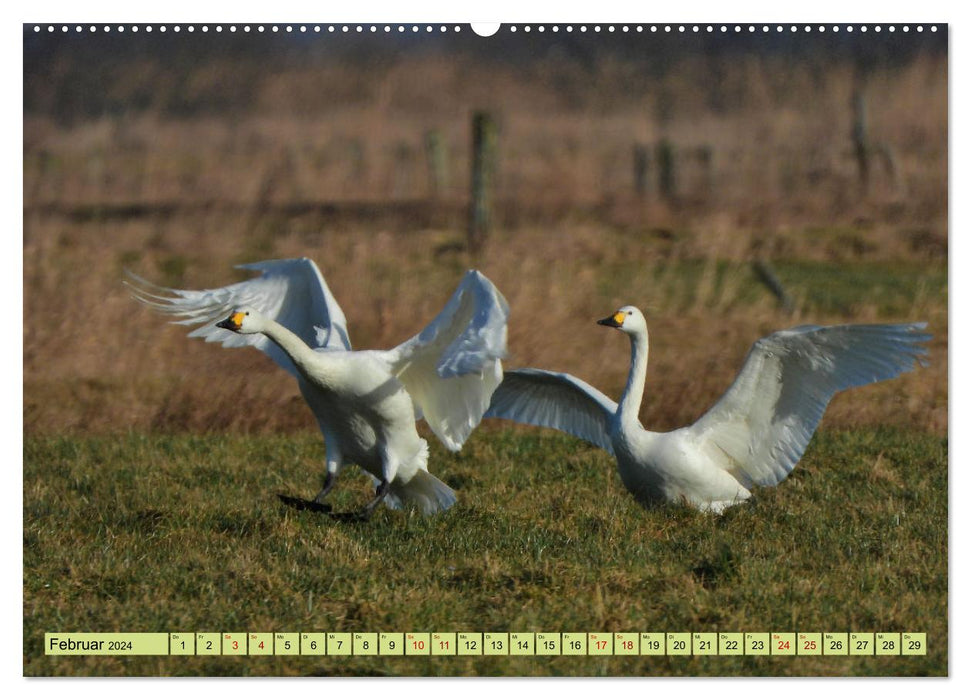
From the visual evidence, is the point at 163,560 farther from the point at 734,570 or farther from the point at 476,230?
the point at 476,230

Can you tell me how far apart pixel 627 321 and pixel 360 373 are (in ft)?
5.44

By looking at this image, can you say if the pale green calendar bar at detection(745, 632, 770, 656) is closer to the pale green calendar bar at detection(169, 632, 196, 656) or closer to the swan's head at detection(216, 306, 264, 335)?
the pale green calendar bar at detection(169, 632, 196, 656)

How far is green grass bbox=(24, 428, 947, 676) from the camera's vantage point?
660 cm

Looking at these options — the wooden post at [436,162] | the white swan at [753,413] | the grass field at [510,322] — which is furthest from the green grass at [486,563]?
the wooden post at [436,162]

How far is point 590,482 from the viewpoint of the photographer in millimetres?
9547

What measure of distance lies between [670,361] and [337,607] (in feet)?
20.7

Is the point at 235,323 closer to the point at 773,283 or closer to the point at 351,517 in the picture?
the point at 351,517

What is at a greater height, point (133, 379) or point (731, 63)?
point (731, 63)

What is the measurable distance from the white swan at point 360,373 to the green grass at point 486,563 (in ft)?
1.16

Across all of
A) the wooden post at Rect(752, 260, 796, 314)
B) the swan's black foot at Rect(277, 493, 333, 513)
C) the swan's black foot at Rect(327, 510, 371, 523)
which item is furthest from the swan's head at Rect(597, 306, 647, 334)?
the wooden post at Rect(752, 260, 796, 314)

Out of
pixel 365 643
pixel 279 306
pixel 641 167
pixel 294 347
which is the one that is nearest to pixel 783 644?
pixel 365 643

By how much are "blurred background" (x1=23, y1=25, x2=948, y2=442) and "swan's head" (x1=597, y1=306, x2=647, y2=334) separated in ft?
4.92

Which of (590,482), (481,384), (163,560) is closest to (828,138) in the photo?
(590,482)

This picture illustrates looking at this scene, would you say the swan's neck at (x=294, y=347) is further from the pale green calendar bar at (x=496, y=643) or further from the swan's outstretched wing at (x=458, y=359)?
the pale green calendar bar at (x=496, y=643)
